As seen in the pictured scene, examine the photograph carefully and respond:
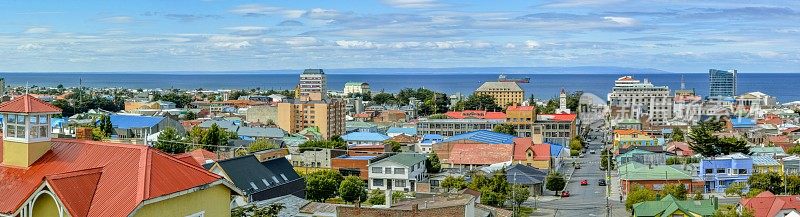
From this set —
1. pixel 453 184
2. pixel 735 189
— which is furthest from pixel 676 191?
pixel 453 184

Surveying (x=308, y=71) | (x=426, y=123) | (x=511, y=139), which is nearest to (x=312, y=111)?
(x=426, y=123)

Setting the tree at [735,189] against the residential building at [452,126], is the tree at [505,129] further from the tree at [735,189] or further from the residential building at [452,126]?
the tree at [735,189]

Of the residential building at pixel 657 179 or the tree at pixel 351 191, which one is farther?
the residential building at pixel 657 179

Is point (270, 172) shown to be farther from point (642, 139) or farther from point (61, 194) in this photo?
point (642, 139)

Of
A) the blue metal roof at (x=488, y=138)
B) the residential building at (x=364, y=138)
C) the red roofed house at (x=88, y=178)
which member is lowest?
the residential building at (x=364, y=138)

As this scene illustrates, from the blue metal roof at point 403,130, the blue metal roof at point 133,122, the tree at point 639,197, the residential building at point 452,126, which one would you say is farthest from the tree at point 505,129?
the tree at point 639,197

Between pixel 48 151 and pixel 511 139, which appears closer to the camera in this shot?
pixel 48 151

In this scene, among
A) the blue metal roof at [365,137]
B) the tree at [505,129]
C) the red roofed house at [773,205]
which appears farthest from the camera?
the tree at [505,129]

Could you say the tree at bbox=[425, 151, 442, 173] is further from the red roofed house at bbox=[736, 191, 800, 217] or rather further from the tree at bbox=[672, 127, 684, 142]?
the tree at bbox=[672, 127, 684, 142]
